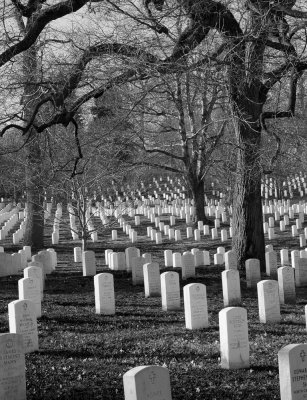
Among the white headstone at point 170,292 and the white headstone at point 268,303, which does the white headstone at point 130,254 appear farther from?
the white headstone at point 268,303

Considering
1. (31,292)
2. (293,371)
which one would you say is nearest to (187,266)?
(31,292)

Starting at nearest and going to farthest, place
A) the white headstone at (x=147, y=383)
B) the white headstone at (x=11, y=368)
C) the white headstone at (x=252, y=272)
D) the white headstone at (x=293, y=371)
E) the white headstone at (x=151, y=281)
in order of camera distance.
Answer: the white headstone at (x=147, y=383) < the white headstone at (x=293, y=371) < the white headstone at (x=11, y=368) < the white headstone at (x=151, y=281) < the white headstone at (x=252, y=272)

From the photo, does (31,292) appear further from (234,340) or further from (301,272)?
(301,272)

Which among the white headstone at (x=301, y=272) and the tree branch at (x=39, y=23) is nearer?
the tree branch at (x=39, y=23)

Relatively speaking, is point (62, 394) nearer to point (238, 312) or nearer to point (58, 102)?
point (238, 312)

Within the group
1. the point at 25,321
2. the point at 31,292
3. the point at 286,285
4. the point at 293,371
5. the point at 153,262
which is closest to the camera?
the point at 293,371

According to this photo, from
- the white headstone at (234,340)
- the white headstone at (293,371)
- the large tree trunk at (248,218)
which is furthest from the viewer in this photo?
the large tree trunk at (248,218)

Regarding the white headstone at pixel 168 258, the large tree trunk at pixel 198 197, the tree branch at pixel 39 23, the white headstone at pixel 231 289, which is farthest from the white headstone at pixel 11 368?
the large tree trunk at pixel 198 197

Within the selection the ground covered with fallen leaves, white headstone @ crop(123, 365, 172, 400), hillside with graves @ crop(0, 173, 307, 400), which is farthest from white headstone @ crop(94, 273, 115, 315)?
white headstone @ crop(123, 365, 172, 400)

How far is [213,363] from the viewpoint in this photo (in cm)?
903

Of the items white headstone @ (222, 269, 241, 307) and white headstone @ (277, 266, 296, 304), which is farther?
white headstone @ (277, 266, 296, 304)

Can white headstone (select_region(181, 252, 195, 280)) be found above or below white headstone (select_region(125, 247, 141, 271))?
below

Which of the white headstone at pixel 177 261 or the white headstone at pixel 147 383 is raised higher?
the white headstone at pixel 177 261

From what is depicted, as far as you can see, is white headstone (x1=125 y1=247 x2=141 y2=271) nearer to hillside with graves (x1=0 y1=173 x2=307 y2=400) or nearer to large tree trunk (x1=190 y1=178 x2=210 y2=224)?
hillside with graves (x1=0 y1=173 x2=307 y2=400)
